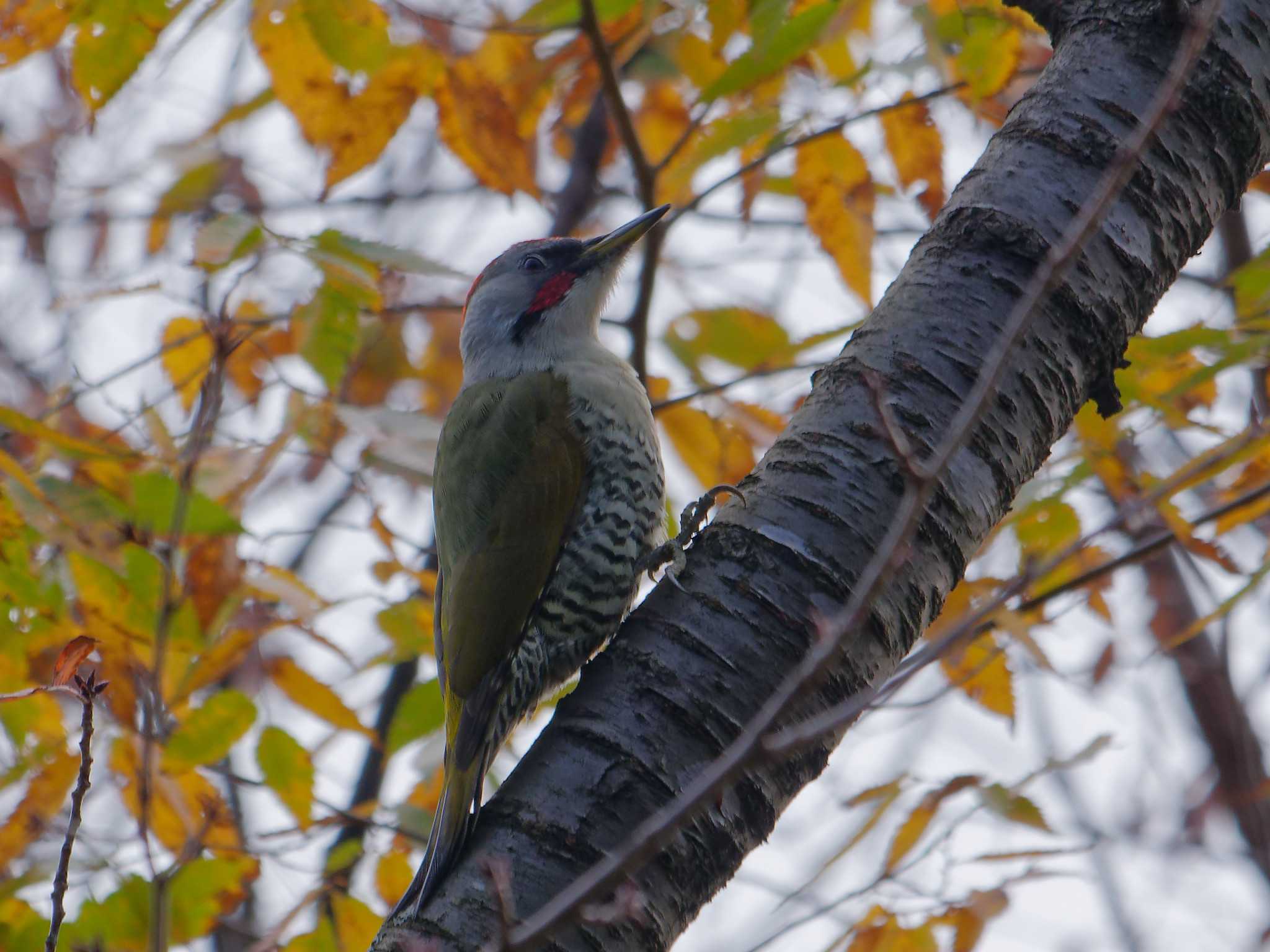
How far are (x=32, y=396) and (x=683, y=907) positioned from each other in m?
10.0

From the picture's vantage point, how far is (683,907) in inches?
100

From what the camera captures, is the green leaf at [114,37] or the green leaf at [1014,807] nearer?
the green leaf at [114,37]

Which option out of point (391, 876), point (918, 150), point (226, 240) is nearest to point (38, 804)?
point (391, 876)

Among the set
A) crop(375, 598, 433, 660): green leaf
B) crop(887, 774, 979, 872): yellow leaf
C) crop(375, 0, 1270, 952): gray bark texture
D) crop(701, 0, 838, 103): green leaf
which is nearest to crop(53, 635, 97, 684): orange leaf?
crop(375, 0, 1270, 952): gray bark texture

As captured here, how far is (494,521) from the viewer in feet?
14.8

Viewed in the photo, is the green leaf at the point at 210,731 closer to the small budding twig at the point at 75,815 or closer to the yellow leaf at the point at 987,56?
the small budding twig at the point at 75,815

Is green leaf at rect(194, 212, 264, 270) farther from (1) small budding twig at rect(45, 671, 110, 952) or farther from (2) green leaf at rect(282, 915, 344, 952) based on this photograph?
(2) green leaf at rect(282, 915, 344, 952)

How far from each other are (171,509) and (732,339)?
239cm

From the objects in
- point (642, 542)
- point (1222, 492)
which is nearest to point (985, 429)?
point (642, 542)

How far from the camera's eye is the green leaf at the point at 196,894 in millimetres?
3738

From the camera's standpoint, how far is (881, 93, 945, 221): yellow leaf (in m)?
4.43

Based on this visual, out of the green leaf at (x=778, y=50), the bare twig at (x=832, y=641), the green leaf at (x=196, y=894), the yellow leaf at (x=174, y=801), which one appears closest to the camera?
the bare twig at (x=832, y=641)

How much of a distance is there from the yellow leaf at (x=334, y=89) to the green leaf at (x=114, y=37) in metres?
0.55

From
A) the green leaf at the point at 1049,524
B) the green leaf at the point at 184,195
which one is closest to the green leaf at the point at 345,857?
the green leaf at the point at 1049,524
